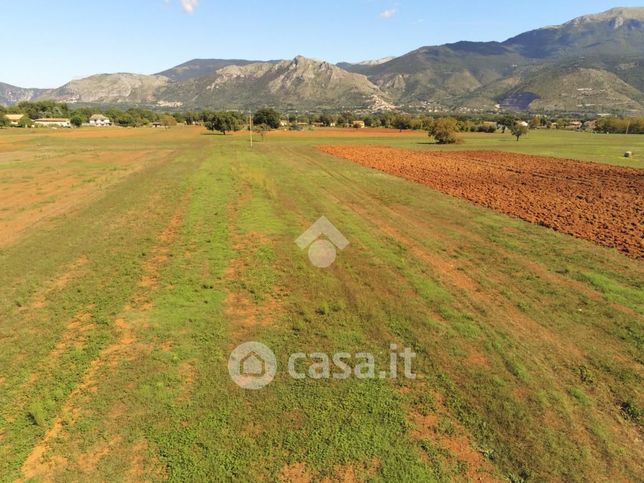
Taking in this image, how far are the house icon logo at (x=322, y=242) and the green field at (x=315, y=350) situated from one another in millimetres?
453

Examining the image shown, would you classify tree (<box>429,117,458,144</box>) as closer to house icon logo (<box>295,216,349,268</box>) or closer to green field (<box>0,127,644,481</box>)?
green field (<box>0,127,644,481</box>)

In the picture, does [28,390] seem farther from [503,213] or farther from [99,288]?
[503,213]

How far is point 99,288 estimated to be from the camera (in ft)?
43.2

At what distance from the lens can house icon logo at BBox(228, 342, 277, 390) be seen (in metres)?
8.63

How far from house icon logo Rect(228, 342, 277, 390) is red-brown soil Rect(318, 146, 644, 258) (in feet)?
53.4

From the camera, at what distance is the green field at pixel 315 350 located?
6.79 m

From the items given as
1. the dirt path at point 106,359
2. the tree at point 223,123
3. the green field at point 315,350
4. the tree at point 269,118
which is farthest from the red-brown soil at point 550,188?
the tree at point 269,118

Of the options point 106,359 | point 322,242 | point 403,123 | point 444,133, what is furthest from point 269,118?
point 106,359

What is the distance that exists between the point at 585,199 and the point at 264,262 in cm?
2519

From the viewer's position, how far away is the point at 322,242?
1828 cm

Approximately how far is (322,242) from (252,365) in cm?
968

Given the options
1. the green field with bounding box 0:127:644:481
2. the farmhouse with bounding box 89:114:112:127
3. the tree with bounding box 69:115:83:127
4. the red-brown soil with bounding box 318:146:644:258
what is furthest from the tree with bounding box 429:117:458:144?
the farmhouse with bounding box 89:114:112:127

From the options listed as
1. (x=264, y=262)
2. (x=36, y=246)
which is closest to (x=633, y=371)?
(x=264, y=262)

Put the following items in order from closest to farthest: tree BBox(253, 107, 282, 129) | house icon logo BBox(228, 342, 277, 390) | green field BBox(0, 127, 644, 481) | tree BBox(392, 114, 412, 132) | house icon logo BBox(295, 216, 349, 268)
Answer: green field BBox(0, 127, 644, 481) < house icon logo BBox(228, 342, 277, 390) < house icon logo BBox(295, 216, 349, 268) < tree BBox(253, 107, 282, 129) < tree BBox(392, 114, 412, 132)
